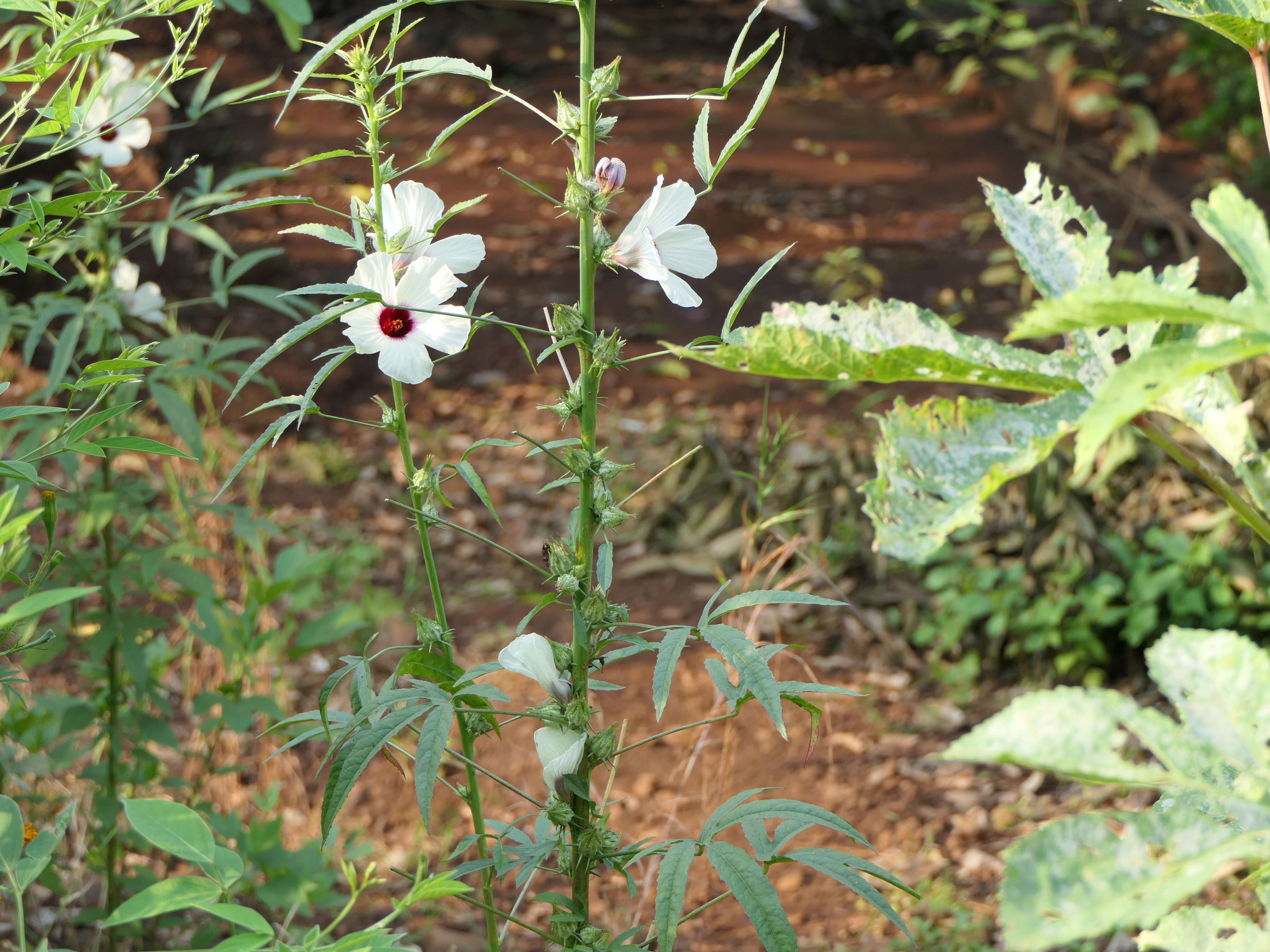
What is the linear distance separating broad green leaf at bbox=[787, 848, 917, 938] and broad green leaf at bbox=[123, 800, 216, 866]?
21.2 inches

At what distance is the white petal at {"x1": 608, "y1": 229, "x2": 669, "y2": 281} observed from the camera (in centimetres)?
95

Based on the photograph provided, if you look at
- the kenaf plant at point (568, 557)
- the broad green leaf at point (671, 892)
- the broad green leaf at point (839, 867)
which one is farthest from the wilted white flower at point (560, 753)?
the broad green leaf at point (839, 867)

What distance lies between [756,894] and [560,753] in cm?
21

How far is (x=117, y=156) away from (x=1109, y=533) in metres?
2.57

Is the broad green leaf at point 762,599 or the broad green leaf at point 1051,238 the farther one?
the broad green leaf at point 762,599

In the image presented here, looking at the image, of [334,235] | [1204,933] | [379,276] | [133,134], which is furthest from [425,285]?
[133,134]

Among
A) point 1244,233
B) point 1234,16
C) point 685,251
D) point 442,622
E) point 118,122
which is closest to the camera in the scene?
point 1244,233

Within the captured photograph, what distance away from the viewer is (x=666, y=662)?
2.93ft

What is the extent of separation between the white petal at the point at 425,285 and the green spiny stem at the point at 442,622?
0.08 m

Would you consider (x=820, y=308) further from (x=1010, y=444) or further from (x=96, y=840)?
(x=96, y=840)

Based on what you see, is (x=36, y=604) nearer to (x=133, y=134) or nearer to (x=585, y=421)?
(x=585, y=421)

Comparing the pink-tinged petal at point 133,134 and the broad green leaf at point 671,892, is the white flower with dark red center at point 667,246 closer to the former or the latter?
the broad green leaf at point 671,892

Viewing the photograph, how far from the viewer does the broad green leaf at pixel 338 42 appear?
72 cm

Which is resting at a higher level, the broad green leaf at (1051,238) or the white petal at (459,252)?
the broad green leaf at (1051,238)
